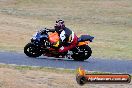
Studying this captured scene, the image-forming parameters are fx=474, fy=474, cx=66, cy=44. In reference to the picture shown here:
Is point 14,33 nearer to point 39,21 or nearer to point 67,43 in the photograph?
point 39,21

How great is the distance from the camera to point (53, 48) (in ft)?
69.9

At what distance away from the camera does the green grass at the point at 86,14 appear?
133 feet

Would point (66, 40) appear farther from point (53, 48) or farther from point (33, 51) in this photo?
point (33, 51)

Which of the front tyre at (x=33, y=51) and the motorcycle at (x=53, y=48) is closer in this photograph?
the motorcycle at (x=53, y=48)

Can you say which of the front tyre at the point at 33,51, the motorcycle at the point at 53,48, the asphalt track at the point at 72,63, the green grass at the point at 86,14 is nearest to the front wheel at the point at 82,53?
the motorcycle at the point at 53,48

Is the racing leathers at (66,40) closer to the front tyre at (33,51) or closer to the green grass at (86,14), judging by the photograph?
the front tyre at (33,51)

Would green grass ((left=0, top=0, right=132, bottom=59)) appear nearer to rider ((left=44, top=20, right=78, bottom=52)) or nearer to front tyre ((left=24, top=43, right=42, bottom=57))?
rider ((left=44, top=20, right=78, bottom=52))

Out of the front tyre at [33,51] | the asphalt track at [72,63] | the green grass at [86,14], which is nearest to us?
the asphalt track at [72,63]

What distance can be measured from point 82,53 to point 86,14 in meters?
30.5

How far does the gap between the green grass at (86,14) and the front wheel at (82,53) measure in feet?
30.3

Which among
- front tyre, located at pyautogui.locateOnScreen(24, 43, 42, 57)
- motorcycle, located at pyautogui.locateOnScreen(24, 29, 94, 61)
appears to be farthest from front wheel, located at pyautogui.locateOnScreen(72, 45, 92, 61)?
front tyre, located at pyautogui.locateOnScreen(24, 43, 42, 57)

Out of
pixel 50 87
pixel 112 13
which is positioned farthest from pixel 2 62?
pixel 112 13

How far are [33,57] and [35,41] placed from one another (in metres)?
0.74

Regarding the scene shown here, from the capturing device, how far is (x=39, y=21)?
1804 inches
